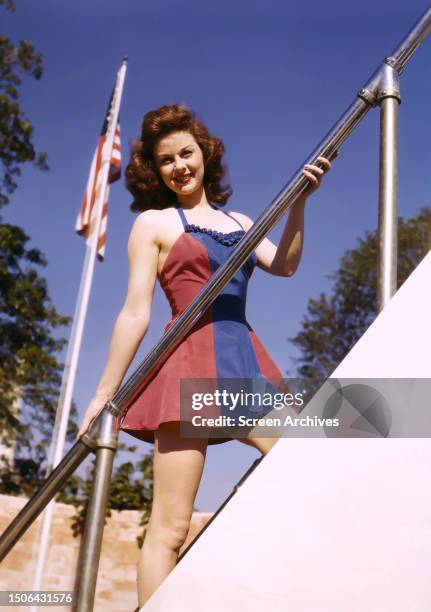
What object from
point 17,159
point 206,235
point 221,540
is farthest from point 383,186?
point 17,159

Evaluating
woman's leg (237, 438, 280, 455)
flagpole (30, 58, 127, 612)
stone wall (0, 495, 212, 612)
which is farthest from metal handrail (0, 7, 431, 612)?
flagpole (30, 58, 127, 612)

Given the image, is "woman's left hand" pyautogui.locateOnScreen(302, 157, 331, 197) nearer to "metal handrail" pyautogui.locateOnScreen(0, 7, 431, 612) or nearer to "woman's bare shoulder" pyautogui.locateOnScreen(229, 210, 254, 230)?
"metal handrail" pyautogui.locateOnScreen(0, 7, 431, 612)

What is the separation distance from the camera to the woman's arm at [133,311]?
1.62 metres

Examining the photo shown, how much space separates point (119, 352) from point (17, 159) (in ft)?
34.0

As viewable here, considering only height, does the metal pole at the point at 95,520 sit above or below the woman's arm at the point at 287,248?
below

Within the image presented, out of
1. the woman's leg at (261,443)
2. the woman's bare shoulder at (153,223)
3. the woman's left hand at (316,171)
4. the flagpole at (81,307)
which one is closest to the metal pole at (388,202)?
the woman's left hand at (316,171)

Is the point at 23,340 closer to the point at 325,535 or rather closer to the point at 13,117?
the point at 13,117

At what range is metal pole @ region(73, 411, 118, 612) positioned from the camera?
3.75ft

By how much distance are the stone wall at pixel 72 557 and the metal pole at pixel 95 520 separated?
4.66m

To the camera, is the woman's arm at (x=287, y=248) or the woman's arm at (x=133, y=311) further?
the woman's arm at (x=287, y=248)

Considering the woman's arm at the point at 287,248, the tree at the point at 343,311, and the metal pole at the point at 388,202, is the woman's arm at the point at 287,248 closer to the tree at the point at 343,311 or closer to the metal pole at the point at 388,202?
the metal pole at the point at 388,202

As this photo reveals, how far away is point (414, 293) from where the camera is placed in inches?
44.4

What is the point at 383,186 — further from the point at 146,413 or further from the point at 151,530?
the point at 151,530

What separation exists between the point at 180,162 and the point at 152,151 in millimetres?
112
